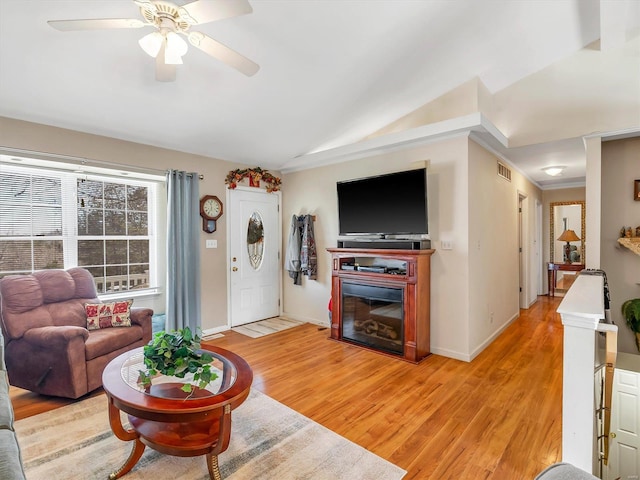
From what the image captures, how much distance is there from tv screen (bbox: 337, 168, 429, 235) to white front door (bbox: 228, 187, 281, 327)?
1.33 metres

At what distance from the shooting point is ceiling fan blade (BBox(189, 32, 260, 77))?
1847 millimetres

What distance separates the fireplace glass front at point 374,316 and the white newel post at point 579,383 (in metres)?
2.05

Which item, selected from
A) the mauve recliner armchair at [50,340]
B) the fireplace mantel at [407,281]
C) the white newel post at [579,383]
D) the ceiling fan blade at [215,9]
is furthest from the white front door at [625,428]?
the mauve recliner armchair at [50,340]

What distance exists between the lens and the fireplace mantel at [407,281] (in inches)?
132

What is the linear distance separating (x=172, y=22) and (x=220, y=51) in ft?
0.96

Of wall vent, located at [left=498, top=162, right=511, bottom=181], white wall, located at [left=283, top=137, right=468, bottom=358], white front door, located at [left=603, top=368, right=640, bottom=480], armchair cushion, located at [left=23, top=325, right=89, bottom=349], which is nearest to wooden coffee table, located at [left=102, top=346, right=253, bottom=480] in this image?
armchair cushion, located at [left=23, top=325, right=89, bottom=349]

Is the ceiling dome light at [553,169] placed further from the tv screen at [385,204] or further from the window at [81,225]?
the window at [81,225]

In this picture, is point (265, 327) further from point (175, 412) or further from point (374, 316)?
point (175, 412)

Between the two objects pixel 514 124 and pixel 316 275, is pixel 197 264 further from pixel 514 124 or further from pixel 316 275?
pixel 514 124

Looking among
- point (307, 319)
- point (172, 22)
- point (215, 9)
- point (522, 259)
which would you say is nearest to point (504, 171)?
point (522, 259)

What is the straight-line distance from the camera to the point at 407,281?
339 centimetres

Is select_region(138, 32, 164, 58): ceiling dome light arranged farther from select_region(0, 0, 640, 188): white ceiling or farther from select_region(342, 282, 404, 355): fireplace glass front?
select_region(342, 282, 404, 355): fireplace glass front

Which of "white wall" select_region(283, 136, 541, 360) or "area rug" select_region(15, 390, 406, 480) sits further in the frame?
"white wall" select_region(283, 136, 541, 360)

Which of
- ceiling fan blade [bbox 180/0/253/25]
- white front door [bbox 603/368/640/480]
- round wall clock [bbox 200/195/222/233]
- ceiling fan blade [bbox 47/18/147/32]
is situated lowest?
white front door [bbox 603/368/640/480]
